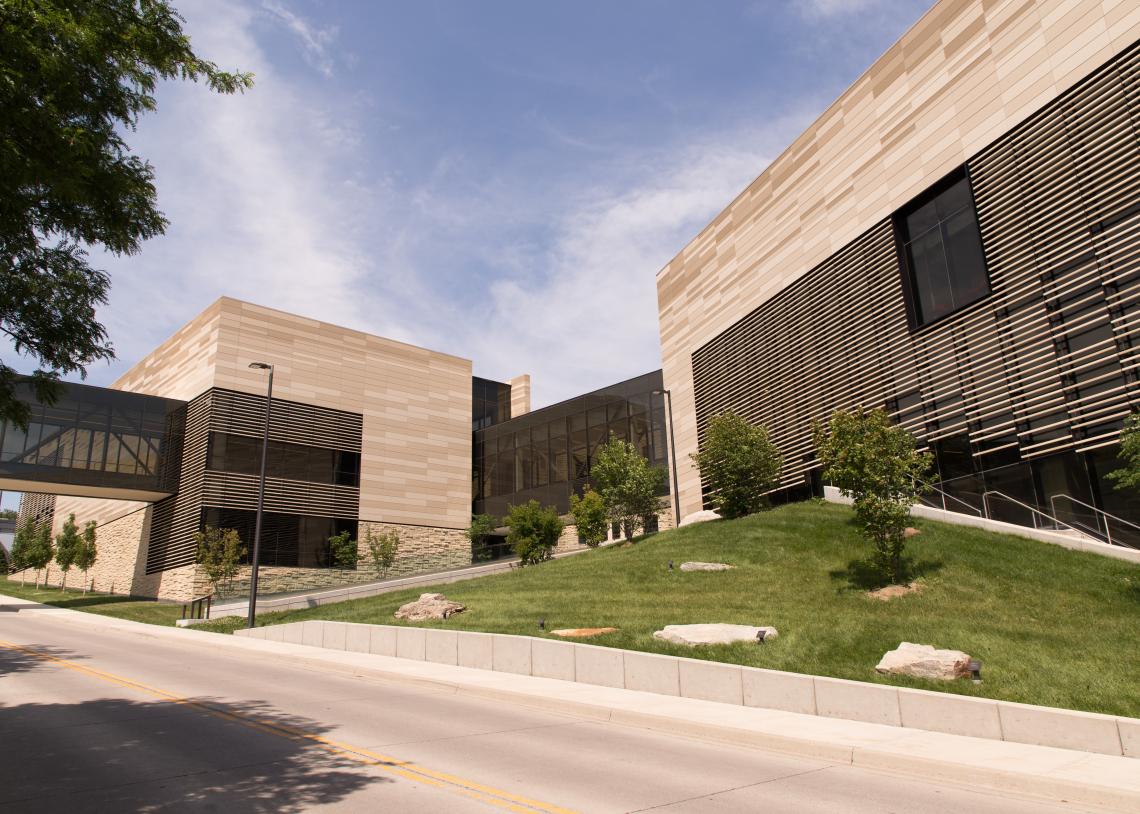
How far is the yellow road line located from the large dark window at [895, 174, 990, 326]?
24.0 meters

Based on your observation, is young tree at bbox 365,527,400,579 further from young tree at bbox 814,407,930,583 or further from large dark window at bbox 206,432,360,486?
young tree at bbox 814,407,930,583

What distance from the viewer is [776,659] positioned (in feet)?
48.2

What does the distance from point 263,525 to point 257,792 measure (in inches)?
1470

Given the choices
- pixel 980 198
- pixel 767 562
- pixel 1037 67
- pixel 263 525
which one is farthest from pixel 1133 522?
pixel 263 525

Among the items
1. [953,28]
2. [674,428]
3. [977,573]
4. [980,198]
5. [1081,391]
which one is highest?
[953,28]

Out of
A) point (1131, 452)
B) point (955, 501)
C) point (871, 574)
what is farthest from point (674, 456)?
point (1131, 452)

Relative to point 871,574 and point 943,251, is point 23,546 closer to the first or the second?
point 871,574

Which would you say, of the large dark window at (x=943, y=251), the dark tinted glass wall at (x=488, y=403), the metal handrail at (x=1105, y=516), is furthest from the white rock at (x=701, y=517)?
the dark tinted glass wall at (x=488, y=403)

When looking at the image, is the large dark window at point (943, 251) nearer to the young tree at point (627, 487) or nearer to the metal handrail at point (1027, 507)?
the metal handrail at point (1027, 507)

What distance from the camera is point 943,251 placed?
26547mm

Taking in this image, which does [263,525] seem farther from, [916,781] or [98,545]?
[916,781]

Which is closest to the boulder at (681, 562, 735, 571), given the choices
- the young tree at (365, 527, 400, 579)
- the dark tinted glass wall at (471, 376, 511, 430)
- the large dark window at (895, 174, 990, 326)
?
the large dark window at (895, 174, 990, 326)

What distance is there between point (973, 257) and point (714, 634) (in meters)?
17.7

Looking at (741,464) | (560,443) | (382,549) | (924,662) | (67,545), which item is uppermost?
(560,443)
